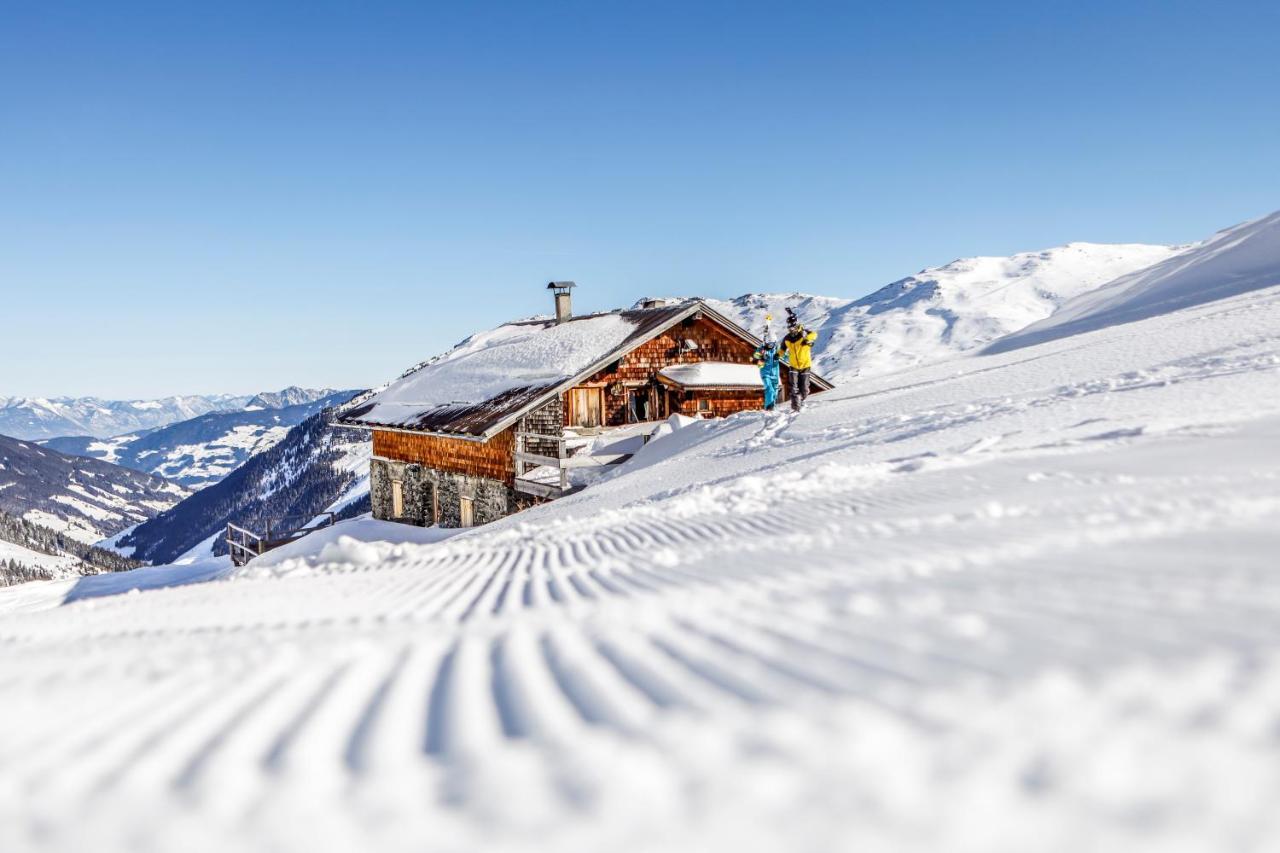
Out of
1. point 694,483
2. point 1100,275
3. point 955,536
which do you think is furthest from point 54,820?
point 1100,275

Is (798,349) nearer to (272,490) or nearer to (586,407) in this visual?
(586,407)

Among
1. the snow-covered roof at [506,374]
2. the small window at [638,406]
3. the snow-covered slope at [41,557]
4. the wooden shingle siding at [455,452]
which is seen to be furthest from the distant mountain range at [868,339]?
the small window at [638,406]

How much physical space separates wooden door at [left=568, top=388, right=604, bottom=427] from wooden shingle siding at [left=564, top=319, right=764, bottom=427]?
14 cm

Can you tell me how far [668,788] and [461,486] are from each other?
61.6ft

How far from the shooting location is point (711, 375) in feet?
66.1

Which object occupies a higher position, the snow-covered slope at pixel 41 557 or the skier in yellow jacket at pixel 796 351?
the skier in yellow jacket at pixel 796 351

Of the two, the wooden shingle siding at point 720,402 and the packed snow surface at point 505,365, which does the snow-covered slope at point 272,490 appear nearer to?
the packed snow surface at point 505,365

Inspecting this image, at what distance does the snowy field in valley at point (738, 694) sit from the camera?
1.67m

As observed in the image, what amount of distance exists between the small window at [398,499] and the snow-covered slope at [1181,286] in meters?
17.2

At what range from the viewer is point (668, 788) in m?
1.77

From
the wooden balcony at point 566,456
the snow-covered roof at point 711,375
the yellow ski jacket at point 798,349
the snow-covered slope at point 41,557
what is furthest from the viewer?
the snow-covered slope at point 41,557

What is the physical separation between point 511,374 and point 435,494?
4.14 m

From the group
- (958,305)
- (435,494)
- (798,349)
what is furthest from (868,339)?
(798,349)

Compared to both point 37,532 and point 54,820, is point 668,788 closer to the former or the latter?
point 54,820
